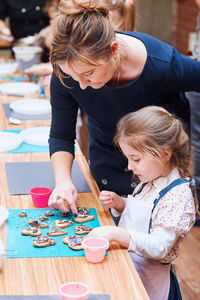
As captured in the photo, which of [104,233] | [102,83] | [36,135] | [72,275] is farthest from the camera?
[36,135]

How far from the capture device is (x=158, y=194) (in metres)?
1.62

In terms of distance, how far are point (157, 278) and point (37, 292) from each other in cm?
54

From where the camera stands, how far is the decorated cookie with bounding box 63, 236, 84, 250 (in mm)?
1445

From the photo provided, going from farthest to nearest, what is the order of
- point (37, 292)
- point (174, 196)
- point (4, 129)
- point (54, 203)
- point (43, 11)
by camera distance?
1. point (43, 11)
2. point (4, 129)
3. point (54, 203)
4. point (174, 196)
5. point (37, 292)

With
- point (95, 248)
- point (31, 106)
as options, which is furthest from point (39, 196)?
point (31, 106)

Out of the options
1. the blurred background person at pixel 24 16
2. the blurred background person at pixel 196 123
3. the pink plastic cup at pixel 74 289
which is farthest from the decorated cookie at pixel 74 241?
the blurred background person at pixel 24 16

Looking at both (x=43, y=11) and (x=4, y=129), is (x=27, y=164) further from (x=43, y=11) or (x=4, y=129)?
(x=43, y=11)

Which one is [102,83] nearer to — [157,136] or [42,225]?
[157,136]

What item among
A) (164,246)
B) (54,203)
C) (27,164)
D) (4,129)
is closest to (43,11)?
(4,129)

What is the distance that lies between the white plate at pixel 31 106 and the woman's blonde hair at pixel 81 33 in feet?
4.14

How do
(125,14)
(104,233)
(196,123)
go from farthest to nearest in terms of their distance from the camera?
(196,123), (125,14), (104,233)

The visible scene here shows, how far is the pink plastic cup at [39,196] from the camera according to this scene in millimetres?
1718

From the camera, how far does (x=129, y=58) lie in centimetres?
175

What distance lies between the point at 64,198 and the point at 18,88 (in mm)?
1741
